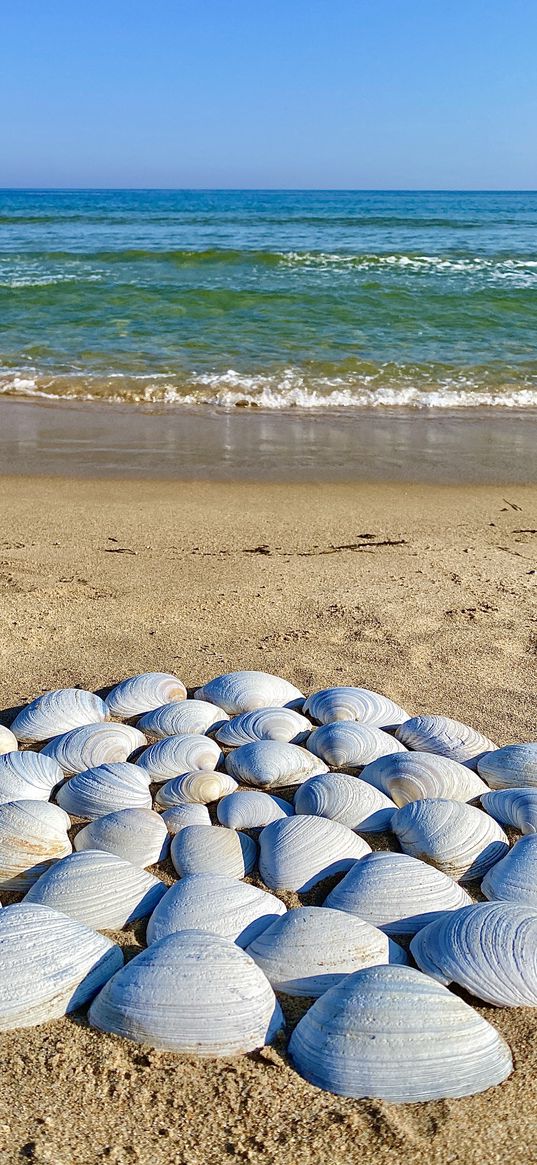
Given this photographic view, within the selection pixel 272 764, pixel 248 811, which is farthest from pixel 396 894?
pixel 272 764

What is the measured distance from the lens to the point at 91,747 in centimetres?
254

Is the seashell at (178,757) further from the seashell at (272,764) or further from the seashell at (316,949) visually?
the seashell at (316,949)

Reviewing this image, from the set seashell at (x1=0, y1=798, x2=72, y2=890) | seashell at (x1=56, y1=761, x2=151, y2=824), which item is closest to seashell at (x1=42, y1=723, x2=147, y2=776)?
seashell at (x1=56, y1=761, x2=151, y2=824)

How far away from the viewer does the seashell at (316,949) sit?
68.2 inches

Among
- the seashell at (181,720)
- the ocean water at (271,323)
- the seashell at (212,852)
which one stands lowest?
the seashell at (212,852)

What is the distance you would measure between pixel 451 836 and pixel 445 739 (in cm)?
51

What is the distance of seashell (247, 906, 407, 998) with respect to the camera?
1.73 m

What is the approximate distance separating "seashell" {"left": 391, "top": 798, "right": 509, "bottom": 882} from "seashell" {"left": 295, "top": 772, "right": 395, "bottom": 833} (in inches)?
2.6

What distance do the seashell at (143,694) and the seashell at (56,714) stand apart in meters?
0.05

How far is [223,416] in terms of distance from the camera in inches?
277

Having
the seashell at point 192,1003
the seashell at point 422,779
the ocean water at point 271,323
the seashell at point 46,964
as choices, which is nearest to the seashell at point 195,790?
the seashell at point 422,779

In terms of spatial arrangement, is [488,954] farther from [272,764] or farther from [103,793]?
[103,793]

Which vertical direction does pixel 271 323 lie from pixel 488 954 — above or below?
above

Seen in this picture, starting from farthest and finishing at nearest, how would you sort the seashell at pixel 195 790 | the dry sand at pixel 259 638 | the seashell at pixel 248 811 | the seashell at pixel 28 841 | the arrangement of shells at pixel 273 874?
the seashell at pixel 195 790 < the seashell at pixel 248 811 < the seashell at pixel 28 841 < the arrangement of shells at pixel 273 874 < the dry sand at pixel 259 638
